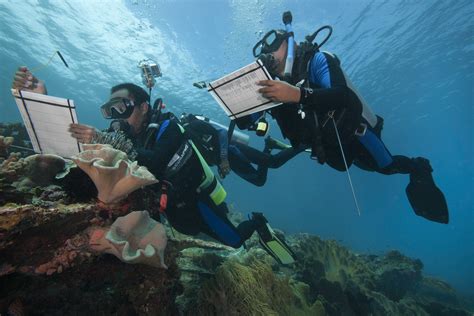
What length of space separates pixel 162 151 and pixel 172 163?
418 mm

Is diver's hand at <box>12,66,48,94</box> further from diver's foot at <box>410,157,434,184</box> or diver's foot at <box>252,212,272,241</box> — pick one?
diver's foot at <box>410,157,434,184</box>

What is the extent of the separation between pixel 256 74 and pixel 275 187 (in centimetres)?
7656

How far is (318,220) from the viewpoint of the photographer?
2872 inches

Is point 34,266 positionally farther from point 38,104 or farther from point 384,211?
point 384,211

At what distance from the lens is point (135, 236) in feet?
8.73

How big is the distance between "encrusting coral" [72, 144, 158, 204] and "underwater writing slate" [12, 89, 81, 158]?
2.77ft

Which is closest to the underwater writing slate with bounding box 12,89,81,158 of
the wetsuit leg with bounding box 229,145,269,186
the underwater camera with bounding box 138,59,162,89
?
the underwater camera with bounding box 138,59,162,89

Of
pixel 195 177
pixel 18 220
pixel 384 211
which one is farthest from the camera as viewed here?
pixel 384 211

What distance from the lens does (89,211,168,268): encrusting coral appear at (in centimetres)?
251

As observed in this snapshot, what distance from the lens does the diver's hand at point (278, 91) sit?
3.12m

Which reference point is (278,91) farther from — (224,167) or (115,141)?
(224,167)

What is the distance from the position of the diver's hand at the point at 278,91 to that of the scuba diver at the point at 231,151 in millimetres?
3171

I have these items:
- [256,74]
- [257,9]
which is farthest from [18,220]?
[257,9]

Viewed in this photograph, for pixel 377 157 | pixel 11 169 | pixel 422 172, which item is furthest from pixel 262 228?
pixel 11 169
